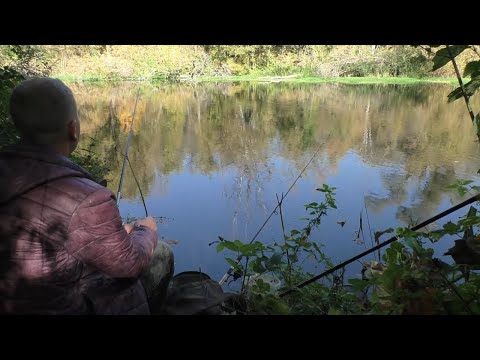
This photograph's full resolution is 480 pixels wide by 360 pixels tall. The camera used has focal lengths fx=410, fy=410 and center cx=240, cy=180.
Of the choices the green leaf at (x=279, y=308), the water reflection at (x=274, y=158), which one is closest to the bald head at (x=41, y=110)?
the green leaf at (x=279, y=308)

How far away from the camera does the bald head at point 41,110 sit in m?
1.01

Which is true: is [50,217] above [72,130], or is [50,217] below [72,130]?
below

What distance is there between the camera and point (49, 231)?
3.14 feet

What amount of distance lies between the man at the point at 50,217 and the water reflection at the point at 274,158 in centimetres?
297

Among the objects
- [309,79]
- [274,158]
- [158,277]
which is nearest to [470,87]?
[158,277]

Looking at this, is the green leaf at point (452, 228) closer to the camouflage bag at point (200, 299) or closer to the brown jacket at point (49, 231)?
the camouflage bag at point (200, 299)

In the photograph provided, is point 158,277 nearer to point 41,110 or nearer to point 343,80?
point 41,110

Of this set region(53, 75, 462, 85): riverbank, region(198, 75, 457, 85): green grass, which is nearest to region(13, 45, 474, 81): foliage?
region(53, 75, 462, 85): riverbank

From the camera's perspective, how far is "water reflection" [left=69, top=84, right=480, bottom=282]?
505 centimetres

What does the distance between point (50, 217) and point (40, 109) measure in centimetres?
27

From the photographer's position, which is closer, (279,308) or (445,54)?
(445,54)

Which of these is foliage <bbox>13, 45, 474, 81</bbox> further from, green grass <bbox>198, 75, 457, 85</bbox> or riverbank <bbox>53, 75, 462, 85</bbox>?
green grass <bbox>198, 75, 457, 85</bbox>
